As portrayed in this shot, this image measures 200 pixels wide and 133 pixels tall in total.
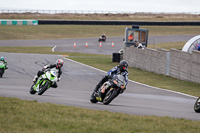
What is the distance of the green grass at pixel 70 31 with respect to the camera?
62.4m

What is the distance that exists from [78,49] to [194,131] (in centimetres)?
3963

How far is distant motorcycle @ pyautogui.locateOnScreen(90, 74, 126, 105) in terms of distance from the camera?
1198 centimetres

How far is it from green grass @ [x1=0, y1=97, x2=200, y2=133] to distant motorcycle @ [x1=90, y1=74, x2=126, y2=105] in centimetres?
190

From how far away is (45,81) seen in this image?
1453 centimetres

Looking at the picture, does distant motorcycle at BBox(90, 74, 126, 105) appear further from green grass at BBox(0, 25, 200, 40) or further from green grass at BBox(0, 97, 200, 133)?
green grass at BBox(0, 25, 200, 40)

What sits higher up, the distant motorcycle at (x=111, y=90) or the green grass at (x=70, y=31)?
the distant motorcycle at (x=111, y=90)

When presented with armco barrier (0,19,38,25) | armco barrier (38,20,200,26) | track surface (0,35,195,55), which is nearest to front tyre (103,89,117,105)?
track surface (0,35,195,55)

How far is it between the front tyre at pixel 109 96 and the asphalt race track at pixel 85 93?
7.5 inches

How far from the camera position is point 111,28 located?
70312 millimetres

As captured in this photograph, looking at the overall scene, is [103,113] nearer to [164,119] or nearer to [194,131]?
[164,119]

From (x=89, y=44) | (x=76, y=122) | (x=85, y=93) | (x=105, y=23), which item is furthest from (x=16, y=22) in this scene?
(x=76, y=122)

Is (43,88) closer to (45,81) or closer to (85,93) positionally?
(45,81)

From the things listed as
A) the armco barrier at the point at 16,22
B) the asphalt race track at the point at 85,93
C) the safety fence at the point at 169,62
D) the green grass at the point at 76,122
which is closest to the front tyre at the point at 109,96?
the asphalt race track at the point at 85,93

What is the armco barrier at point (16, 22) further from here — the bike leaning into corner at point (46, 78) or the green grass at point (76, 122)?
the green grass at point (76, 122)
